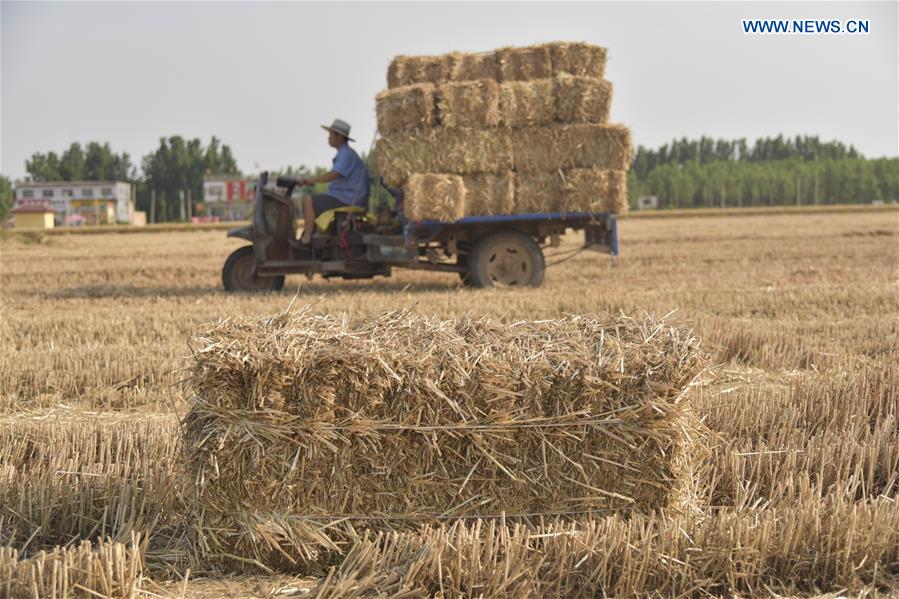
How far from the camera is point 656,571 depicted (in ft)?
10.6

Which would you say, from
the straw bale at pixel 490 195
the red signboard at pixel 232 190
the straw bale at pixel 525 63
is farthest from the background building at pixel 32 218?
the straw bale at pixel 490 195

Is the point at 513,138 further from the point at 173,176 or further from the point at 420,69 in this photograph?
the point at 173,176

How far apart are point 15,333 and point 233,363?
19.4 ft

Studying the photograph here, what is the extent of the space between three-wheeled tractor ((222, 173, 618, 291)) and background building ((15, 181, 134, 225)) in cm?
5969

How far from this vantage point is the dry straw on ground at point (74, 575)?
9.68ft

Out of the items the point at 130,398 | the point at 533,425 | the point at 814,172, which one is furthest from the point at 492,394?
the point at 814,172

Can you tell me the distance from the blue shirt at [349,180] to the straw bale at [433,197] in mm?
494

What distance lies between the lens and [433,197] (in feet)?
35.7

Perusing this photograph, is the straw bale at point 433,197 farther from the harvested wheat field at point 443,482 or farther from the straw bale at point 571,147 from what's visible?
the harvested wheat field at point 443,482

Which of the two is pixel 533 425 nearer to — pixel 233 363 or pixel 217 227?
pixel 233 363

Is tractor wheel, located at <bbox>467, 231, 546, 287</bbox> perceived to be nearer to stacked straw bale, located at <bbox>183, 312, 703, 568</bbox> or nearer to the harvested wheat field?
the harvested wheat field

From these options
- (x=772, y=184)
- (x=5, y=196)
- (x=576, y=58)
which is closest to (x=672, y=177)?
(x=772, y=184)

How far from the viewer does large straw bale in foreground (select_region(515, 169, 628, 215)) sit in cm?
1112

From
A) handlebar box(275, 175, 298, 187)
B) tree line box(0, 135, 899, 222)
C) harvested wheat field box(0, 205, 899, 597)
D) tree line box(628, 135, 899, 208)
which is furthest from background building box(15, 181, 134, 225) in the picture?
harvested wheat field box(0, 205, 899, 597)
